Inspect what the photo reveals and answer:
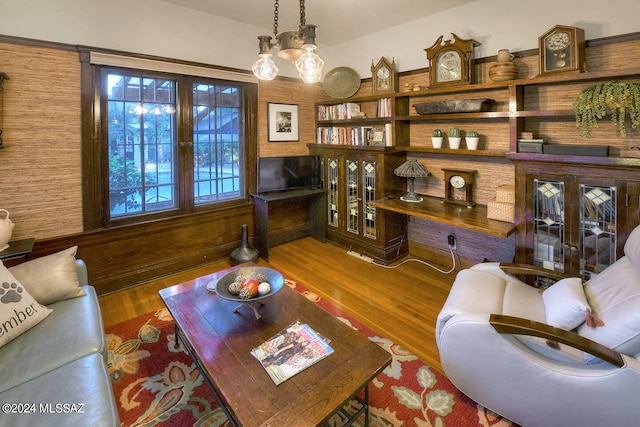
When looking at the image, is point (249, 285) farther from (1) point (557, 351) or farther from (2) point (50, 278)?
(1) point (557, 351)

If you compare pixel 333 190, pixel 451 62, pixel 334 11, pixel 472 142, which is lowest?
pixel 333 190

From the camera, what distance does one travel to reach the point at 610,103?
6.97 feet

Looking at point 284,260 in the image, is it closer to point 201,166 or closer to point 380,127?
point 201,166

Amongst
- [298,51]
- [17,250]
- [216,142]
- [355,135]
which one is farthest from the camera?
[355,135]

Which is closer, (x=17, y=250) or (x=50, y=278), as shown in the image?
(x=50, y=278)

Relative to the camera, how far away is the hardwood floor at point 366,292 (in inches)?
97.3

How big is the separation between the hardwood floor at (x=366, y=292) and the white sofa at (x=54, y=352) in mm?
761

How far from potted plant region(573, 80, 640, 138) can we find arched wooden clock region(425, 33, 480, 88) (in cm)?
102

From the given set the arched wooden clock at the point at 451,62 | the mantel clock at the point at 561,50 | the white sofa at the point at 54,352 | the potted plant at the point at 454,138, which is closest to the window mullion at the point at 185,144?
the white sofa at the point at 54,352

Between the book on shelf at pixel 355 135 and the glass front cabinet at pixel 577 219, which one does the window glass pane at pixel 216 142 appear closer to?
the book on shelf at pixel 355 135

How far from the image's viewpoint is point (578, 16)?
2.51 meters

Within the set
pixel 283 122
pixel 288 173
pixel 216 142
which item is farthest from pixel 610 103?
pixel 216 142

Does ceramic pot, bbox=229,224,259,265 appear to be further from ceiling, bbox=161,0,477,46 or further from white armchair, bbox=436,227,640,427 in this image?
white armchair, bbox=436,227,640,427

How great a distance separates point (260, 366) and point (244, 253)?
230 centimetres
